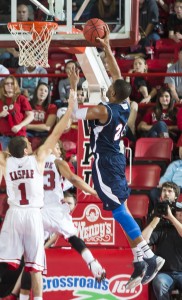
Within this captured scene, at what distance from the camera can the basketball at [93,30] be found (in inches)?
384

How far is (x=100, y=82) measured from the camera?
11.3 metres

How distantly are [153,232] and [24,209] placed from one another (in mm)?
1573

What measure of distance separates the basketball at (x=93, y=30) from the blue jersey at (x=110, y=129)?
0.66 metres

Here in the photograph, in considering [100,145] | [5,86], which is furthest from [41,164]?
[5,86]

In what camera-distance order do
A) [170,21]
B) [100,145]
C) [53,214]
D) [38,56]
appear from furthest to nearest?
[170,21], [53,214], [38,56], [100,145]

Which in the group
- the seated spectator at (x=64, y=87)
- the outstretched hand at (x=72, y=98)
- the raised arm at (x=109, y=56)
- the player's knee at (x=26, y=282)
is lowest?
the player's knee at (x=26, y=282)

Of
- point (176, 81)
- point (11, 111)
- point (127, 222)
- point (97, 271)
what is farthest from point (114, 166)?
point (176, 81)

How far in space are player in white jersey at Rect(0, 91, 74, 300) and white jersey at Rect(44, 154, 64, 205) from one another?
56 centimetres

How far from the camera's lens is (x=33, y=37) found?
10.5 meters

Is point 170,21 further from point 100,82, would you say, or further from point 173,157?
point 100,82

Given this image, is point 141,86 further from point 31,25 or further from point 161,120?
point 31,25

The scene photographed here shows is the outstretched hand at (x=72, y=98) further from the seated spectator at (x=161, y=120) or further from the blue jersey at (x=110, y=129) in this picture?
the seated spectator at (x=161, y=120)

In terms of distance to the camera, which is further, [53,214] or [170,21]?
[170,21]

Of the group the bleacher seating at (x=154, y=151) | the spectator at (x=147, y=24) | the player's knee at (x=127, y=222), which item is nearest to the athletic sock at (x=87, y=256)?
the player's knee at (x=127, y=222)
